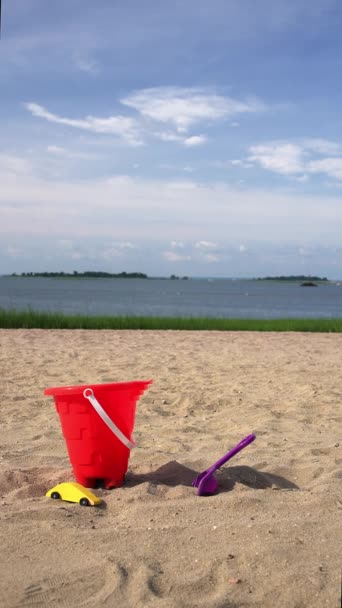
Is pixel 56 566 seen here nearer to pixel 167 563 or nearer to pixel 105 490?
pixel 167 563

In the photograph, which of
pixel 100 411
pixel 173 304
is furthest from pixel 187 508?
pixel 173 304

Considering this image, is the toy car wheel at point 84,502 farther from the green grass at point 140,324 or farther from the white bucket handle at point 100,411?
the green grass at point 140,324

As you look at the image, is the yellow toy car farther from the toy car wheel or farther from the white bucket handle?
the white bucket handle

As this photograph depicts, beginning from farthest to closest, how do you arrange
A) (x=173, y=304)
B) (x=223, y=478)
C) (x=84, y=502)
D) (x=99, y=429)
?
(x=173, y=304), (x=223, y=478), (x=99, y=429), (x=84, y=502)

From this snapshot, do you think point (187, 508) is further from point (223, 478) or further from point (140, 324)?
point (140, 324)

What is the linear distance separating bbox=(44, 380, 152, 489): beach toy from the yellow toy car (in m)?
0.20

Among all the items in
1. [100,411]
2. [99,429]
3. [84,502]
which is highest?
[100,411]

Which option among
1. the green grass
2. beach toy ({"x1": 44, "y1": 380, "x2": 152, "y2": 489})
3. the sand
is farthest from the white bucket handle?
the green grass

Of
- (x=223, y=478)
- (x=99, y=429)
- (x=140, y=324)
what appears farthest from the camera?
(x=140, y=324)

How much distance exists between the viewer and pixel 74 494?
352 cm

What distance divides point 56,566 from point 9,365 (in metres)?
5.58

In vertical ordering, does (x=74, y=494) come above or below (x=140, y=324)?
below

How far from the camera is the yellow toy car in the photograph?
3.48 metres

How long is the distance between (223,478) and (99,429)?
79 cm
